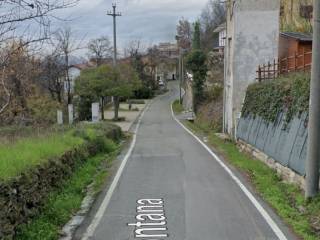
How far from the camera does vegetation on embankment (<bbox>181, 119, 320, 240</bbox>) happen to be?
9.77 meters

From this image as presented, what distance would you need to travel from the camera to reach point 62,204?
36.4 feet

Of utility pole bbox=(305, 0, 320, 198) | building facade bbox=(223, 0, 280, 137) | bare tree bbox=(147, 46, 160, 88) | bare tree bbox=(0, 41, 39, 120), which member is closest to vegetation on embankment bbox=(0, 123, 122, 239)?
bare tree bbox=(0, 41, 39, 120)

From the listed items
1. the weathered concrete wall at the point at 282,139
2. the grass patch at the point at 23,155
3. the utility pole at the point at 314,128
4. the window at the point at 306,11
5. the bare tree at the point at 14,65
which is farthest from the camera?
the window at the point at 306,11

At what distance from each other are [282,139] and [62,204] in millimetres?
7773

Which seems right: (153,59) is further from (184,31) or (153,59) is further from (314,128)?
(314,128)

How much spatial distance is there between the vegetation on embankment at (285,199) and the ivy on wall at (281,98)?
1.86 m

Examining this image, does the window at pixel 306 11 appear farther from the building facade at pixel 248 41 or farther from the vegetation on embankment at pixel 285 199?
the vegetation on embankment at pixel 285 199

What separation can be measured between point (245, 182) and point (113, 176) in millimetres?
4086

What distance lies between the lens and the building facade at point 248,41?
30500 mm

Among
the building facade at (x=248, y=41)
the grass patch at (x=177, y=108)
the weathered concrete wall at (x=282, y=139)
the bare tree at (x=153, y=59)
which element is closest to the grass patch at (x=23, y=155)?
the weathered concrete wall at (x=282, y=139)

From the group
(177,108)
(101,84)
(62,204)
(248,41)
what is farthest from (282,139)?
(177,108)

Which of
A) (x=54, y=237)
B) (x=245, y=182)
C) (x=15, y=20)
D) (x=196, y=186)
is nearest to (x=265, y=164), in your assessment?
(x=245, y=182)

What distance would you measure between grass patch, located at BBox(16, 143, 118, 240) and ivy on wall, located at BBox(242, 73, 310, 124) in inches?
238

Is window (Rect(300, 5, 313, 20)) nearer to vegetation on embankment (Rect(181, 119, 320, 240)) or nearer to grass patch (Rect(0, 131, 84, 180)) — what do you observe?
vegetation on embankment (Rect(181, 119, 320, 240))
